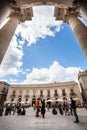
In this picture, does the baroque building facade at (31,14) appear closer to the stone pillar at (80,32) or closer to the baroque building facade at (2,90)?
the stone pillar at (80,32)

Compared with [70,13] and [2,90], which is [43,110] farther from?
[2,90]

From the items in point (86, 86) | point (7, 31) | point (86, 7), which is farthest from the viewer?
point (86, 86)

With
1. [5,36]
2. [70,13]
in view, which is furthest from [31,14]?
[5,36]

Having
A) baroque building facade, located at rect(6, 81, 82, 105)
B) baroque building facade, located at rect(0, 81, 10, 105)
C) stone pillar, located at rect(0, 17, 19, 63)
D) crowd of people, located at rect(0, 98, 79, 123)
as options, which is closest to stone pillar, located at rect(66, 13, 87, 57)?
crowd of people, located at rect(0, 98, 79, 123)

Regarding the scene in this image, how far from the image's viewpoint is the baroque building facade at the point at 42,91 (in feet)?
186

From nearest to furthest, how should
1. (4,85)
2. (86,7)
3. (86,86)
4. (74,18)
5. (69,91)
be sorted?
(86,7) → (74,18) → (86,86) → (69,91) → (4,85)

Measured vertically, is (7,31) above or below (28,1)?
below

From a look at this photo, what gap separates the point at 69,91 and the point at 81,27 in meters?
49.5

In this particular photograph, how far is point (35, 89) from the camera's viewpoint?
193 ft

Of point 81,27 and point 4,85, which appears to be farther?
point 4,85

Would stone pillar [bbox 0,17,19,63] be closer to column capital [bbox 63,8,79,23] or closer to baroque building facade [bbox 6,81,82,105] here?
column capital [bbox 63,8,79,23]

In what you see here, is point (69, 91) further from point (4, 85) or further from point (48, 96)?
point (4, 85)

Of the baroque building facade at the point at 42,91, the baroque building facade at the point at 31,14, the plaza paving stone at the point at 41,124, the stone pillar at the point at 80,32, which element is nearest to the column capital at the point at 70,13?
the baroque building facade at the point at 31,14

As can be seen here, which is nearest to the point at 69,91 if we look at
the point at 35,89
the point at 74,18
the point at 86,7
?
the point at 35,89
